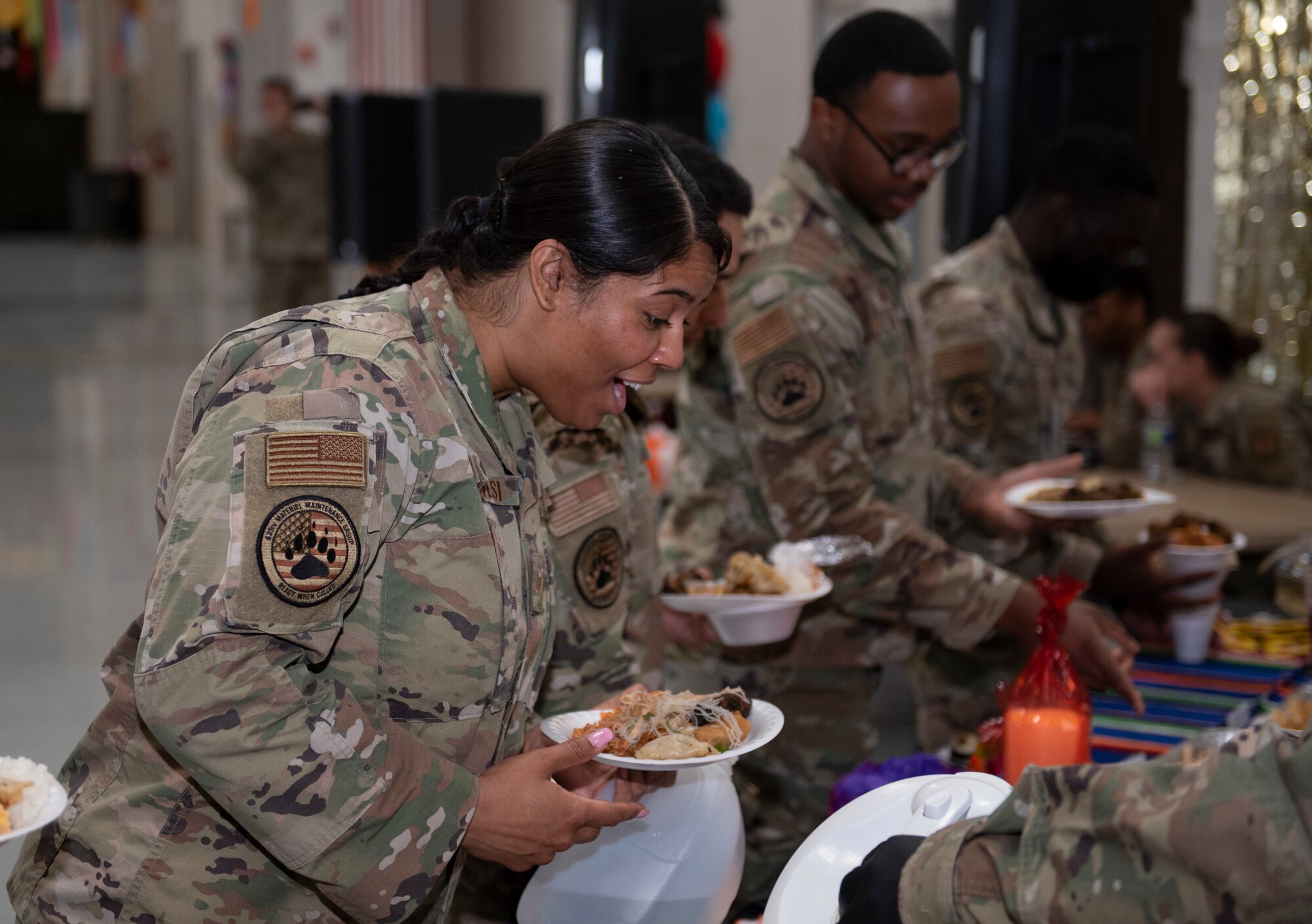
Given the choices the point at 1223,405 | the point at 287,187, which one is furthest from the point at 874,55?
the point at 287,187

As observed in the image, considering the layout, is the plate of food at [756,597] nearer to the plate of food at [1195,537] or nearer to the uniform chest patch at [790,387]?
the uniform chest patch at [790,387]

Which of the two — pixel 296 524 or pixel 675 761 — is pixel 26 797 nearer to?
pixel 296 524

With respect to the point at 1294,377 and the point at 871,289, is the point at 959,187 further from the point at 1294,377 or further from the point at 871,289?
the point at 871,289

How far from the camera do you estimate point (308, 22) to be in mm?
13477

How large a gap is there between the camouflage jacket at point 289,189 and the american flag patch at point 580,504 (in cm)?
852

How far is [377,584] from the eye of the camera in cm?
116

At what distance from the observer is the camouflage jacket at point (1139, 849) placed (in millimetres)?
832

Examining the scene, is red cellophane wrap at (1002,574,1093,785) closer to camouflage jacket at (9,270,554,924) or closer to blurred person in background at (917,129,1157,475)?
camouflage jacket at (9,270,554,924)

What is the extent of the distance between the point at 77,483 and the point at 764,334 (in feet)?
15.0

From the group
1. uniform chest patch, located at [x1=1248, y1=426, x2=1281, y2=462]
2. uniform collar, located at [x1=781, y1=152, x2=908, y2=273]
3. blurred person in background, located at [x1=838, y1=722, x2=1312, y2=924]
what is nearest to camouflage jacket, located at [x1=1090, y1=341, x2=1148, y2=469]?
uniform chest patch, located at [x1=1248, y1=426, x2=1281, y2=462]

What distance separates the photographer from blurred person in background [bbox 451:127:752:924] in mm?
1654

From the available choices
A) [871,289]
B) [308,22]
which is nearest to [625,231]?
[871,289]

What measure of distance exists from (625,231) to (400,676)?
1.55 ft

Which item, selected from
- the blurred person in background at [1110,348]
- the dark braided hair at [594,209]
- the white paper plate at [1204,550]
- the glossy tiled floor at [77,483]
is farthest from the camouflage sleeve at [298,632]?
the blurred person in background at [1110,348]
